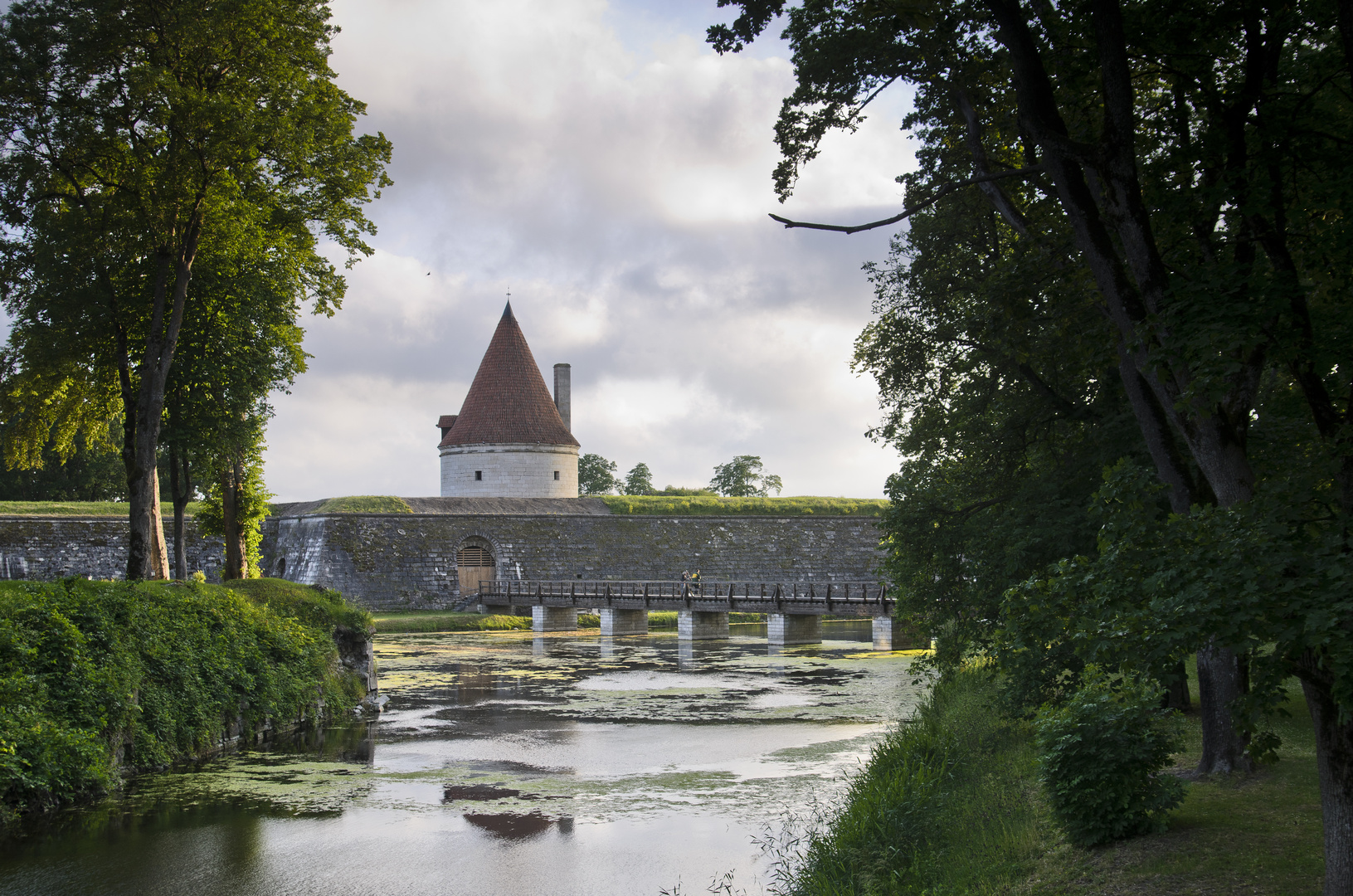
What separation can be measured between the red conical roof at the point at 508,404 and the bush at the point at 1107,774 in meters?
35.5

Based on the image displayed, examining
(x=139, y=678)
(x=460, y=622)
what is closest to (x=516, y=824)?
(x=139, y=678)

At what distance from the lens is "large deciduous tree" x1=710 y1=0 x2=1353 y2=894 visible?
15.0 feet

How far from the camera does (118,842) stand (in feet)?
26.9

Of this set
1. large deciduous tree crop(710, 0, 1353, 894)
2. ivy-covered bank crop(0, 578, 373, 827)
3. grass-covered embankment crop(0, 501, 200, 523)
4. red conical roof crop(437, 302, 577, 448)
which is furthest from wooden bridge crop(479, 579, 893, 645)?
large deciduous tree crop(710, 0, 1353, 894)

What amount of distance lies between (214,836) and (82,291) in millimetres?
10525

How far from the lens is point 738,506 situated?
138 feet

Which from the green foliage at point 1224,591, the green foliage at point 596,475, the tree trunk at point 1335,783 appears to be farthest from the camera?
the green foliage at point 596,475

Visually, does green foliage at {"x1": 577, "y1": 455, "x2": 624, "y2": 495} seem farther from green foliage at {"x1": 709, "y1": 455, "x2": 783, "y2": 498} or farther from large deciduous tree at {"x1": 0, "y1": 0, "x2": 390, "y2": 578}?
large deciduous tree at {"x1": 0, "y1": 0, "x2": 390, "y2": 578}

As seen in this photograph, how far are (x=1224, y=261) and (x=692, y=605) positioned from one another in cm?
2370

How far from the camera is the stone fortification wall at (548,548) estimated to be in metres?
36.5

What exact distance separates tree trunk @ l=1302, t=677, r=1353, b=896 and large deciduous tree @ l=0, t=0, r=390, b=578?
46.4 feet

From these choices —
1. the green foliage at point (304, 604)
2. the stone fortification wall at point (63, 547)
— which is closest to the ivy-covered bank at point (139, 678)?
the green foliage at point (304, 604)

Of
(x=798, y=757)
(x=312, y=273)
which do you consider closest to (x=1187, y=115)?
(x=798, y=757)

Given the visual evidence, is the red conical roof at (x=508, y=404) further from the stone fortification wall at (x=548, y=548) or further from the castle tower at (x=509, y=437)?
the stone fortification wall at (x=548, y=548)
